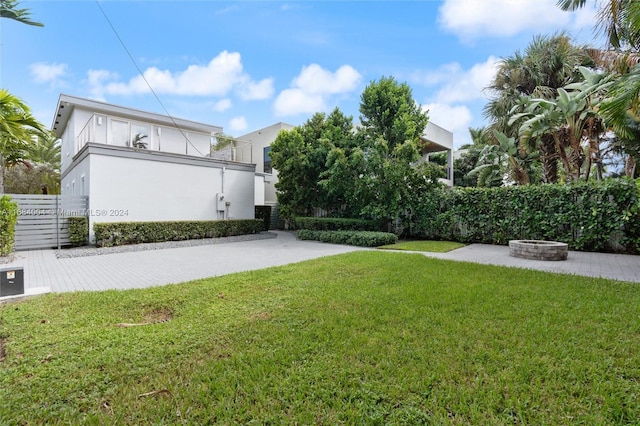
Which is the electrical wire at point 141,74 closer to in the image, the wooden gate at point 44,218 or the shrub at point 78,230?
the wooden gate at point 44,218

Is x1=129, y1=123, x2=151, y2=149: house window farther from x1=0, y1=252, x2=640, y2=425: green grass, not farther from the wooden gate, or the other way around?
x1=0, y1=252, x2=640, y2=425: green grass

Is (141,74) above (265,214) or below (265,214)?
above

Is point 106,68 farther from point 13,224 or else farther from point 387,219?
point 387,219

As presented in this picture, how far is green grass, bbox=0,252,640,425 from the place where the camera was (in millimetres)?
2256

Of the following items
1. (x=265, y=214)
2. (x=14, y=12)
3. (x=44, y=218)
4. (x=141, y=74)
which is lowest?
(x=44, y=218)

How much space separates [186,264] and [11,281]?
349 cm

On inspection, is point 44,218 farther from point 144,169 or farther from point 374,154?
point 374,154

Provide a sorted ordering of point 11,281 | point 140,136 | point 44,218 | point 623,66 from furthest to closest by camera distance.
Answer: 1. point 140,136
2. point 44,218
3. point 623,66
4. point 11,281

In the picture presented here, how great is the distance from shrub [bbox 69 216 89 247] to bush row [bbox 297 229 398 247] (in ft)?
27.6

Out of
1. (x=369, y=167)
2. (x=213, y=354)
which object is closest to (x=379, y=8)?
(x=369, y=167)

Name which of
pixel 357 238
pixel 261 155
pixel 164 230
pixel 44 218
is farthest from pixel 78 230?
pixel 261 155

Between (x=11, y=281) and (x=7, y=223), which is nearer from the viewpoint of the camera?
(x=11, y=281)

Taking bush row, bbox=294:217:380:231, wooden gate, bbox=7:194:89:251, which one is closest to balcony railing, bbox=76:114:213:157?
wooden gate, bbox=7:194:89:251

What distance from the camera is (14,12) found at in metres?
7.48
